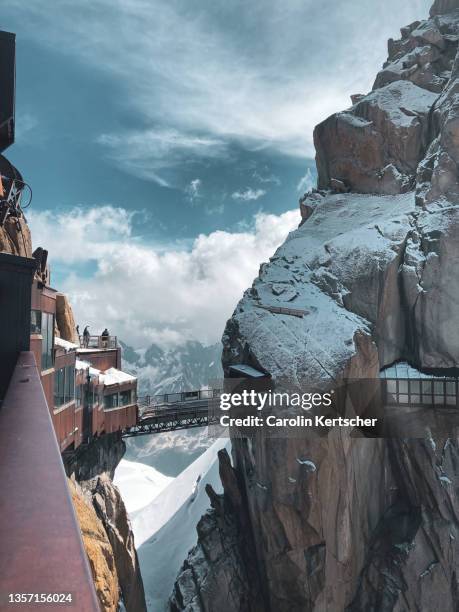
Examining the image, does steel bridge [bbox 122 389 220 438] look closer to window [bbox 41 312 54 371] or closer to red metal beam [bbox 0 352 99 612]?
window [bbox 41 312 54 371]

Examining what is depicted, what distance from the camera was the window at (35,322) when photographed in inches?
517

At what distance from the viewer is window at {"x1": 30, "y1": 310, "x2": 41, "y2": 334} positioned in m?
13.1

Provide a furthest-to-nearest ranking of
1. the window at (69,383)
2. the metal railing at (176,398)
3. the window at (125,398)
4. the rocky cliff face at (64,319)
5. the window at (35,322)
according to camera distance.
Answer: the metal railing at (176,398) → the rocky cliff face at (64,319) → the window at (125,398) → the window at (69,383) → the window at (35,322)

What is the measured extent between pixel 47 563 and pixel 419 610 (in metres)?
37.7

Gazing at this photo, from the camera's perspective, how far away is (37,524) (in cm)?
246

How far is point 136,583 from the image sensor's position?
105 ft

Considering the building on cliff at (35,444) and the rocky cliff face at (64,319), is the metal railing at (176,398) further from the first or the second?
the building on cliff at (35,444)

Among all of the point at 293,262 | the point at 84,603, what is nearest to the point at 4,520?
the point at 84,603

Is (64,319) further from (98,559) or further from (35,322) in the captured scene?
(35,322)

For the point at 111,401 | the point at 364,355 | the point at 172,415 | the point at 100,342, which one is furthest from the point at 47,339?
the point at 100,342

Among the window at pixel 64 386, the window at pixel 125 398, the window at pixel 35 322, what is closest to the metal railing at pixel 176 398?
the window at pixel 125 398

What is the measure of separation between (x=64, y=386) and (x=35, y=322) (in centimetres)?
693

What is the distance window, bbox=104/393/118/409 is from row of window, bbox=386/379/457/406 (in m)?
23.0

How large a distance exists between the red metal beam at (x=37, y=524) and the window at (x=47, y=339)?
12.0 m
